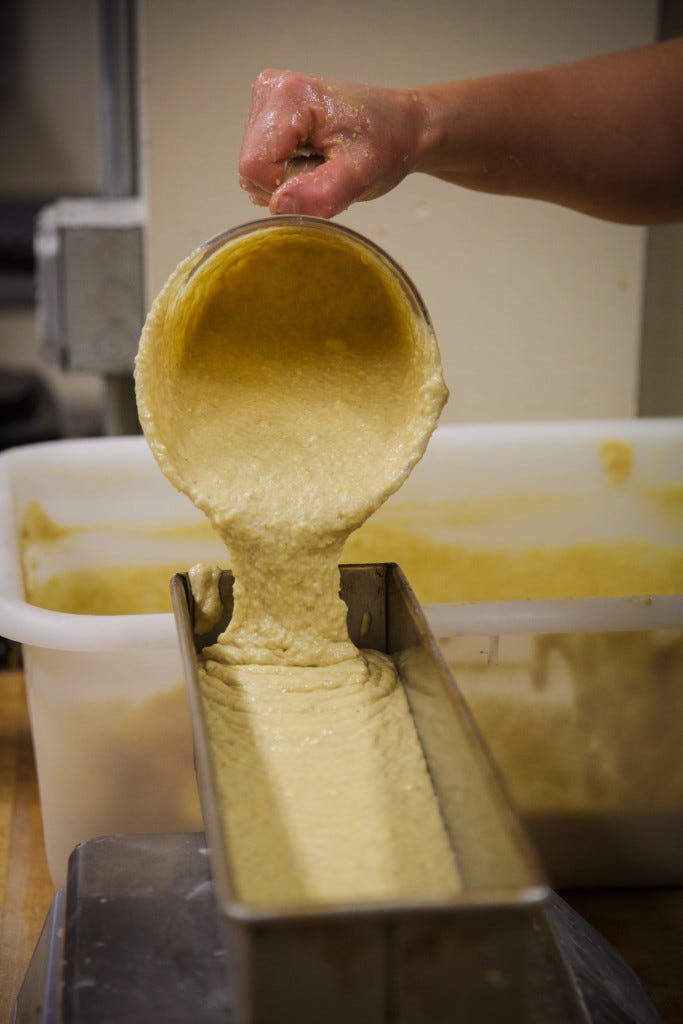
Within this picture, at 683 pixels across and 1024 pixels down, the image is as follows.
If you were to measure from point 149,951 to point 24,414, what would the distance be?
2679mm

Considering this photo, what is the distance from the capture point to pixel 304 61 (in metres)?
1.63

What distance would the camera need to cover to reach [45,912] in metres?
1.08

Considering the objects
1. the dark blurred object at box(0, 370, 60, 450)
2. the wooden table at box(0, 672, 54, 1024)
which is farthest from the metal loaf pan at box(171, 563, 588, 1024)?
the dark blurred object at box(0, 370, 60, 450)

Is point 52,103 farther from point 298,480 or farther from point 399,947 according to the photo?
point 399,947

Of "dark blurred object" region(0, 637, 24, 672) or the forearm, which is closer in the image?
the forearm

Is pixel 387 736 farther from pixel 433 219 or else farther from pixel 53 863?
pixel 433 219

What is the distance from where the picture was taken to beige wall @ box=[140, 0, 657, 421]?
5.35 ft

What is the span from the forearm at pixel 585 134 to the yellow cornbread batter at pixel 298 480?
0.30 metres

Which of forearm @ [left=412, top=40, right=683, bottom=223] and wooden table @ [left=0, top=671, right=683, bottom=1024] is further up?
forearm @ [left=412, top=40, right=683, bottom=223]

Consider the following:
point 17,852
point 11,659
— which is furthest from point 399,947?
point 11,659

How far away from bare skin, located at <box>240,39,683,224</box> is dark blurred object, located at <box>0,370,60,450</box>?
2047 millimetres

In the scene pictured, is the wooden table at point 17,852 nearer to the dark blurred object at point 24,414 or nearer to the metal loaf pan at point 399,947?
the metal loaf pan at point 399,947

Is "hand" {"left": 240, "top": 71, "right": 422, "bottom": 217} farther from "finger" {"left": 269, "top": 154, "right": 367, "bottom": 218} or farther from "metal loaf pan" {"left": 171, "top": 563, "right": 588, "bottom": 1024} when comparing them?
"metal loaf pan" {"left": 171, "top": 563, "right": 588, "bottom": 1024}

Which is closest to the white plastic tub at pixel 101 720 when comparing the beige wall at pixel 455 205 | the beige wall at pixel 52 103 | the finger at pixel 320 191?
the finger at pixel 320 191
